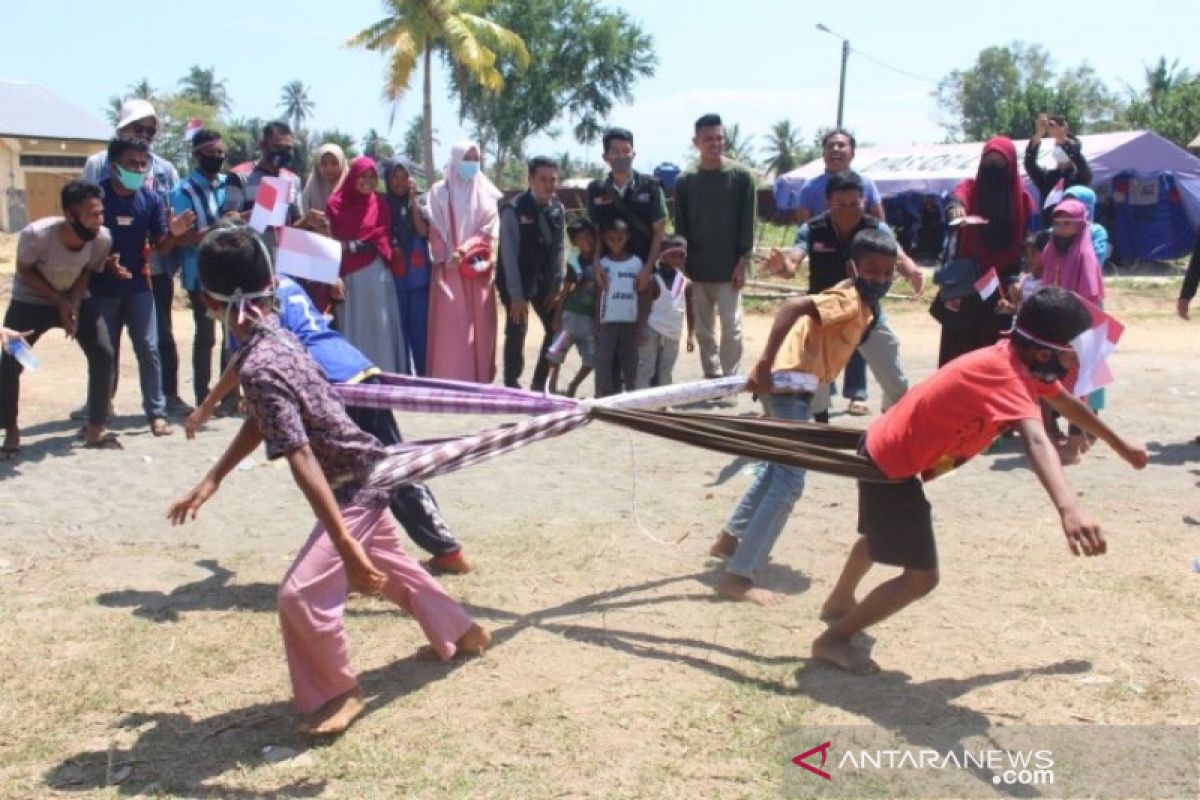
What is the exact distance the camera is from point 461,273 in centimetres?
900

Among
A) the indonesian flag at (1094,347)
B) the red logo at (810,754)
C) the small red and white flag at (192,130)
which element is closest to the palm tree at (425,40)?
the small red and white flag at (192,130)

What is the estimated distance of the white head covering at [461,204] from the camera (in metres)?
8.90

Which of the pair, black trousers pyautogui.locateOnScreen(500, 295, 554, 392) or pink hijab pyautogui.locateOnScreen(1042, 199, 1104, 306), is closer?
pink hijab pyautogui.locateOnScreen(1042, 199, 1104, 306)

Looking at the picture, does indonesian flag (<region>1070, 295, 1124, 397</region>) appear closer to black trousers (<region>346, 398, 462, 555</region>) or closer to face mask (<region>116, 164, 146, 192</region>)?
black trousers (<region>346, 398, 462, 555</region>)

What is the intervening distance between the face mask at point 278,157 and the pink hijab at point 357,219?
545 mm

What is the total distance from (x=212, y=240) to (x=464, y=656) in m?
1.80

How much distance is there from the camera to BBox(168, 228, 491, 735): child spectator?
370 cm

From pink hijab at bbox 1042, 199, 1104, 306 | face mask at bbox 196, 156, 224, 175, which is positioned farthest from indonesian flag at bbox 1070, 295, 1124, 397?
face mask at bbox 196, 156, 224, 175

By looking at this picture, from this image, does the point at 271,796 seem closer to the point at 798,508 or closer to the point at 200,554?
the point at 200,554

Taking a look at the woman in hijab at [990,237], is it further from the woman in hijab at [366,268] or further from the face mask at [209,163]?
the face mask at [209,163]

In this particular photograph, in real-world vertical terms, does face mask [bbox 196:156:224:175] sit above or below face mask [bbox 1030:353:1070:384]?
above

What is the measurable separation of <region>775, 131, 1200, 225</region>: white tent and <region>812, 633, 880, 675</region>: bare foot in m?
15.1

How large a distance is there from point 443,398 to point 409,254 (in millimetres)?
4478

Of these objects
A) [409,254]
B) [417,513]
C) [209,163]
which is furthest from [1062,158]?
[209,163]
